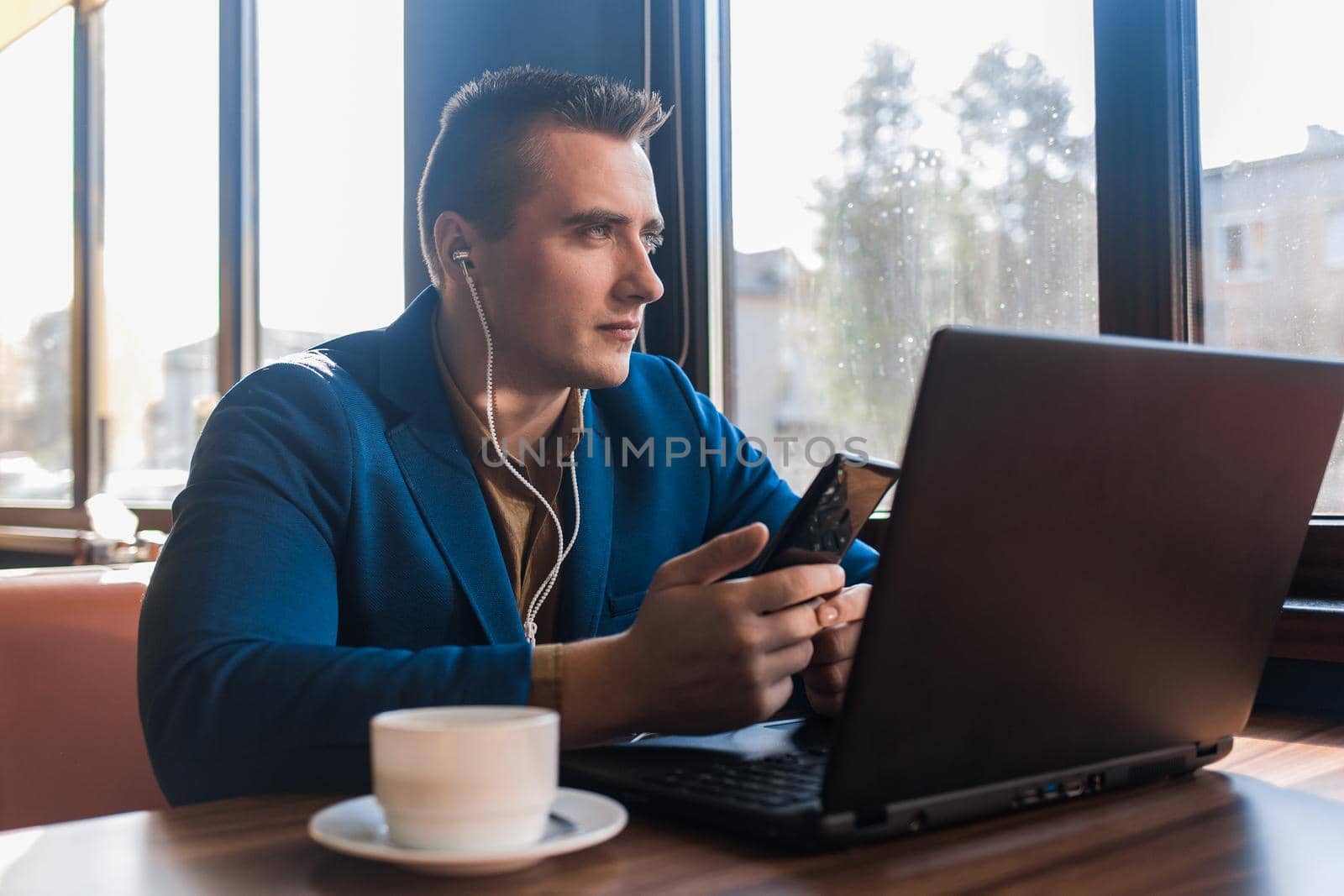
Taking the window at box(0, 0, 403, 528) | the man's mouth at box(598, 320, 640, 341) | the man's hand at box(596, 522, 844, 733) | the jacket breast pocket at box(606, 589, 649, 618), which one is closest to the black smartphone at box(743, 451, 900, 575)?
the man's hand at box(596, 522, 844, 733)

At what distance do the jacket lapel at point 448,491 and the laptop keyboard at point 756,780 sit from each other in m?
0.48

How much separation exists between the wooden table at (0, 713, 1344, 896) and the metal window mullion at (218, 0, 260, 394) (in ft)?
9.99

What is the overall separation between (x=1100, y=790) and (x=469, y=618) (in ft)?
2.24

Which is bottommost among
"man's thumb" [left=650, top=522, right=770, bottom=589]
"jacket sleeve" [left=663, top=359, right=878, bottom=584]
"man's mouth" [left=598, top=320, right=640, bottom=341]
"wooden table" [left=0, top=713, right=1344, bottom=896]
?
"wooden table" [left=0, top=713, right=1344, bottom=896]

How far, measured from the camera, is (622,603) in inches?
56.7

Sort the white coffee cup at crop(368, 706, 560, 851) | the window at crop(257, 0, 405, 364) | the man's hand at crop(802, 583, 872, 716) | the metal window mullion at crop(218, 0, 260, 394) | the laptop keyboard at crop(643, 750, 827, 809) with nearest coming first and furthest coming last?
the white coffee cup at crop(368, 706, 560, 851)
the laptop keyboard at crop(643, 750, 827, 809)
the man's hand at crop(802, 583, 872, 716)
the window at crop(257, 0, 405, 364)
the metal window mullion at crop(218, 0, 260, 394)

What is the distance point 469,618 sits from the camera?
1.26m

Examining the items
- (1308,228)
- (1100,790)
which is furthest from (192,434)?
(1100,790)

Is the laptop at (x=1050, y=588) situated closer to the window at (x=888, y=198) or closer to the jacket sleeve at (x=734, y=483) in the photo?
the jacket sleeve at (x=734, y=483)

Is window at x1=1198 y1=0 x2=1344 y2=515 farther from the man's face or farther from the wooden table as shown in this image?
the wooden table

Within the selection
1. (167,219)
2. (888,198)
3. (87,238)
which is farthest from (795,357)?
(87,238)

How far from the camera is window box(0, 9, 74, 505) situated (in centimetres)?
444

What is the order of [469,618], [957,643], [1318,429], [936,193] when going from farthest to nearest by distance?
[936,193] → [469,618] → [1318,429] → [957,643]

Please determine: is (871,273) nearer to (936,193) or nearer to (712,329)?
(936,193)
